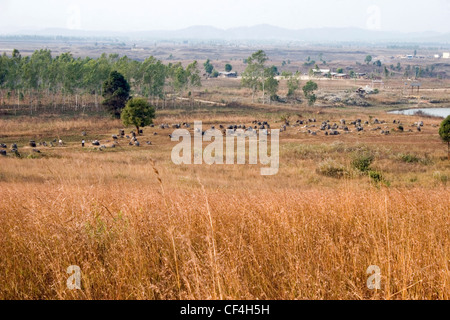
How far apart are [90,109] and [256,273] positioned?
194ft

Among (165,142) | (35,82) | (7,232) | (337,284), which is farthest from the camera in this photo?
(35,82)

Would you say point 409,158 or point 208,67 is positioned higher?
point 208,67

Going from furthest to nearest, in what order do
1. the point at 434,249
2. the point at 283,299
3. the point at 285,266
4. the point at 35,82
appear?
the point at 35,82 → the point at 434,249 → the point at 285,266 → the point at 283,299

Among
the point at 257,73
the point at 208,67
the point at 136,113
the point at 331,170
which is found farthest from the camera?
the point at 208,67

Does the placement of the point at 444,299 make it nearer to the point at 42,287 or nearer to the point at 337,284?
the point at 337,284

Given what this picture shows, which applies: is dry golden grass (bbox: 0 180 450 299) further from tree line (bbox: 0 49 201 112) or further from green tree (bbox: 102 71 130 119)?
tree line (bbox: 0 49 201 112)

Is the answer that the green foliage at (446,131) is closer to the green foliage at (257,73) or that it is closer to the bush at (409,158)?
the bush at (409,158)

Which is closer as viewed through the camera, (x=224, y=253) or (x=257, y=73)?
(x=224, y=253)

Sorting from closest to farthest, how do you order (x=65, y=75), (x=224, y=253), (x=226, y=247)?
(x=224, y=253) < (x=226, y=247) < (x=65, y=75)

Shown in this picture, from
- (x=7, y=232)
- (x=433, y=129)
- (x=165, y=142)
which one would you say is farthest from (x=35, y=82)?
(x=7, y=232)


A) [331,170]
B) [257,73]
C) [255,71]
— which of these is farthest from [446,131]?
[257,73]

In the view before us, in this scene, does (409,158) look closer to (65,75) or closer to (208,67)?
(65,75)

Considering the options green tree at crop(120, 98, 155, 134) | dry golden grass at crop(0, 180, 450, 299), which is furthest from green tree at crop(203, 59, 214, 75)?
dry golden grass at crop(0, 180, 450, 299)

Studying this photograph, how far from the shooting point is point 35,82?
55250 mm
